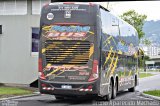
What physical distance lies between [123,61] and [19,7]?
36.5 ft

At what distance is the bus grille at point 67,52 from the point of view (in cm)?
1900

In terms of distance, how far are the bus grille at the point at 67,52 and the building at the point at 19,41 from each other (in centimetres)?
1326

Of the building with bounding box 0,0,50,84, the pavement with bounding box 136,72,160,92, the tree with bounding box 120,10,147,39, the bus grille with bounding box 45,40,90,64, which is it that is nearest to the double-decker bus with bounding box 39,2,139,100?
the bus grille with bounding box 45,40,90,64

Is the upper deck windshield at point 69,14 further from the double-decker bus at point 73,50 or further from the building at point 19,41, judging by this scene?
the building at point 19,41

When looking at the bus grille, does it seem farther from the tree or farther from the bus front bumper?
the tree

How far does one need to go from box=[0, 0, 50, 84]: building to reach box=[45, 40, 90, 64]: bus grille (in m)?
13.3

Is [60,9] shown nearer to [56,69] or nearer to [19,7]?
[56,69]

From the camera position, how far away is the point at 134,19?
72188 millimetres


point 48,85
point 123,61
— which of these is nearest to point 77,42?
point 48,85

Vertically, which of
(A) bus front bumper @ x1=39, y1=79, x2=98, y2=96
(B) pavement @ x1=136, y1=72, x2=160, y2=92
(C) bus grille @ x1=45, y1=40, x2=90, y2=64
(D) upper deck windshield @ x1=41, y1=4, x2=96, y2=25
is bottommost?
(B) pavement @ x1=136, y1=72, x2=160, y2=92

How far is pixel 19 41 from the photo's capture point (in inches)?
1293

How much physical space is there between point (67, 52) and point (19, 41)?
1421 centimetres

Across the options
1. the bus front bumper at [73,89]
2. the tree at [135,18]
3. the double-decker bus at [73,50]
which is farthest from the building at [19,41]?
the tree at [135,18]

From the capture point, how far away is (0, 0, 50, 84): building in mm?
32500
